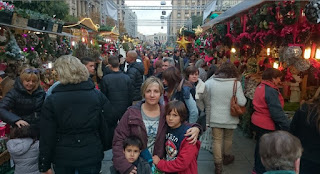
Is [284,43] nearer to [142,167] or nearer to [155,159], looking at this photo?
[155,159]

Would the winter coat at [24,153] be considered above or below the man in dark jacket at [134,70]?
below

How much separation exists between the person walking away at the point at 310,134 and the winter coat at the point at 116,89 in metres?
2.98

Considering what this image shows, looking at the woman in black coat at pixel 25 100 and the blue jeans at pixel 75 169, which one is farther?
the woman in black coat at pixel 25 100

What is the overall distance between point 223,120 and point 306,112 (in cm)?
172

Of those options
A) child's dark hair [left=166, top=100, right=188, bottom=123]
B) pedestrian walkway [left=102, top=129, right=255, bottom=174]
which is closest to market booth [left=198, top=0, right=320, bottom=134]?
pedestrian walkway [left=102, top=129, right=255, bottom=174]

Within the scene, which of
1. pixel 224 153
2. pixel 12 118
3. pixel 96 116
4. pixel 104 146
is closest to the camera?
pixel 96 116

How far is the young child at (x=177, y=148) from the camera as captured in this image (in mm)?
2340

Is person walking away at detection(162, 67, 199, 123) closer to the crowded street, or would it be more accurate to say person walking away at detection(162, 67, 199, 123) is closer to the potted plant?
the crowded street

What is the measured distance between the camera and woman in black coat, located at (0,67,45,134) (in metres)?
3.24

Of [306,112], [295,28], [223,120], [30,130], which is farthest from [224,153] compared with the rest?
[30,130]

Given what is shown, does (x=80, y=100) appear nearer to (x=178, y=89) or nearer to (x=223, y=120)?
(x=178, y=89)

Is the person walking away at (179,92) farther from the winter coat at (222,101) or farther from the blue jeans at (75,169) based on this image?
the blue jeans at (75,169)

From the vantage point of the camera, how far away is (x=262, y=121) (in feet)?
12.5

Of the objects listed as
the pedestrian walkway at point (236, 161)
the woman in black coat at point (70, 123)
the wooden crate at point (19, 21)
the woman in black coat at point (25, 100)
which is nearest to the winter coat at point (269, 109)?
the pedestrian walkway at point (236, 161)
